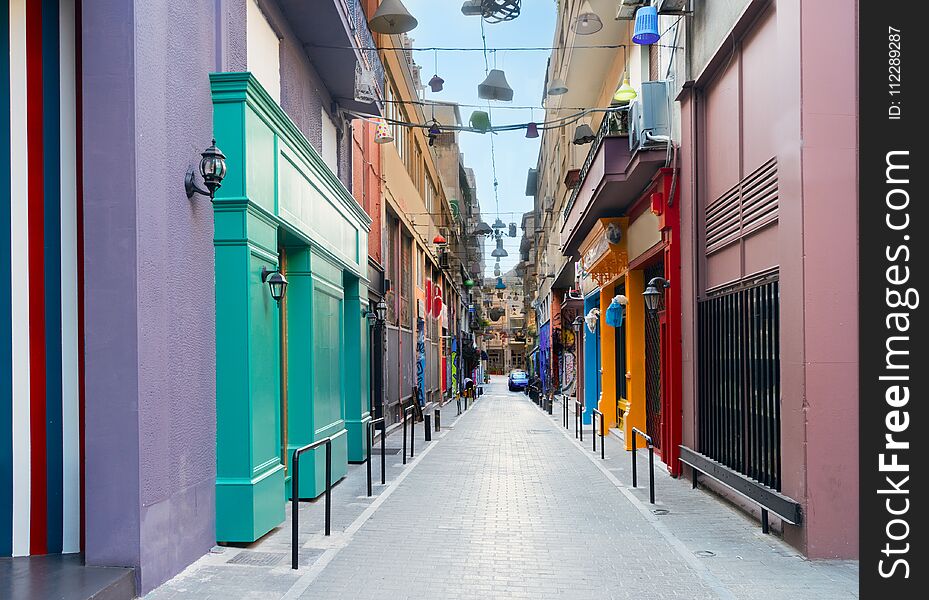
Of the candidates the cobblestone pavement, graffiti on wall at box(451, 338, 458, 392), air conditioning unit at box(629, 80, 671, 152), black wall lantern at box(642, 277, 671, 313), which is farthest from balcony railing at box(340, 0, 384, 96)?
graffiti on wall at box(451, 338, 458, 392)

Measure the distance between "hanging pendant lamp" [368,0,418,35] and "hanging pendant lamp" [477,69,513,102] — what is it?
2.62 meters

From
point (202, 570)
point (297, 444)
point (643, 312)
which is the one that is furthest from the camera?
point (643, 312)

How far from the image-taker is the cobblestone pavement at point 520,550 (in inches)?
266

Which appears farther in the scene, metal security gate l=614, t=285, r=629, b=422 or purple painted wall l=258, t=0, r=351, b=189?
metal security gate l=614, t=285, r=629, b=422

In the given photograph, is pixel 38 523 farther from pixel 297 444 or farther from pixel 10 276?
pixel 297 444

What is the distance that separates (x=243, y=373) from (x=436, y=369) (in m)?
30.5

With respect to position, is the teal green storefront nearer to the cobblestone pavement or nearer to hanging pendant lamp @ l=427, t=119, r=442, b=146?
the cobblestone pavement

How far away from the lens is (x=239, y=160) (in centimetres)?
832

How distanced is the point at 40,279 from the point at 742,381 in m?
7.55

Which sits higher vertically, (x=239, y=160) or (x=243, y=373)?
(x=239, y=160)

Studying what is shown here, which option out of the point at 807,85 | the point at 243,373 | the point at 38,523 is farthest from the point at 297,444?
the point at 807,85

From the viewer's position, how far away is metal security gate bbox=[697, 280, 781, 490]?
889cm

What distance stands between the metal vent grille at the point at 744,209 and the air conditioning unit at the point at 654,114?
1.92 meters

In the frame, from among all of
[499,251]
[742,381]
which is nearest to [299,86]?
[742,381]
